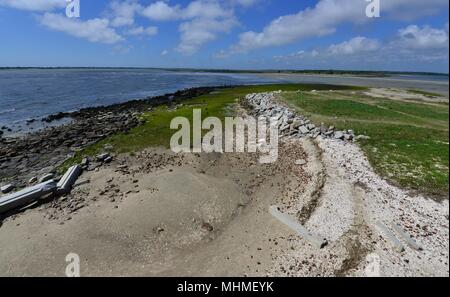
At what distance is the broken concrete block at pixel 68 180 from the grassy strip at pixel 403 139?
1828 centimetres

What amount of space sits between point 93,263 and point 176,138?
17800 millimetres

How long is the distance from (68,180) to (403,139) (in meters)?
23.2

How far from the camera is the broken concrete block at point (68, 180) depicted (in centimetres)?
1731

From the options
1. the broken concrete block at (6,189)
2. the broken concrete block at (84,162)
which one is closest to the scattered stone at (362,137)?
the broken concrete block at (84,162)

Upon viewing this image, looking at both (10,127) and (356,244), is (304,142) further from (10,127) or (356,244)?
(10,127)

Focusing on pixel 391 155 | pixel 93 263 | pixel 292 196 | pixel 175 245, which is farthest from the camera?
pixel 391 155

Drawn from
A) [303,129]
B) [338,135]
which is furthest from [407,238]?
[303,129]

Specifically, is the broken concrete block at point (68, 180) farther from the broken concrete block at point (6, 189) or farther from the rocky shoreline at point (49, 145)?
the broken concrete block at point (6, 189)

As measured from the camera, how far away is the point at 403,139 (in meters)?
21.7
